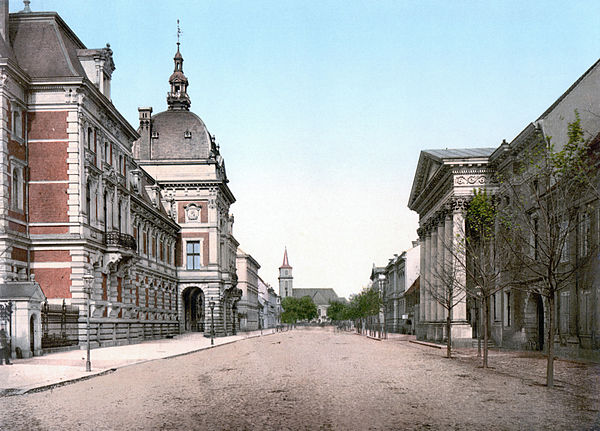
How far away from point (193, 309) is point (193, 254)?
8.81 meters

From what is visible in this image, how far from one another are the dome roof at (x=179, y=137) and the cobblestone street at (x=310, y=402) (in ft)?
161

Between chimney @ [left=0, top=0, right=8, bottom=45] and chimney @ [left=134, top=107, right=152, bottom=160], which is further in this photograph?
chimney @ [left=134, top=107, right=152, bottom=160]

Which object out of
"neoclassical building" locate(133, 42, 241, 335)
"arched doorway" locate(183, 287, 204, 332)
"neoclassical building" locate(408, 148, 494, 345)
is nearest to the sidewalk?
"neoclassical building" locate(408, 148, 494, 345)

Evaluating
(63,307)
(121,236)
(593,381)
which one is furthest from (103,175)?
(593,381)

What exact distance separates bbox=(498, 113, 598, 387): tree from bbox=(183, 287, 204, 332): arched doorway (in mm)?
Answer: 37213

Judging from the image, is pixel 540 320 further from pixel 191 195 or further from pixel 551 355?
pixel 191 195

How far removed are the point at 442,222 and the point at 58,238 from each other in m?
26.4

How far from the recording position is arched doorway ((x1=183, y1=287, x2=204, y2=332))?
6851cm

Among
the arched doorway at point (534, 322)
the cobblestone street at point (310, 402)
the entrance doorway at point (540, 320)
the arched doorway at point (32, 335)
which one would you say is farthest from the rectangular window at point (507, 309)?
the arched doorway at point (32, 335)

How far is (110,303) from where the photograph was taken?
37.2m

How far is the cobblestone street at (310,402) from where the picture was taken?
10.5m

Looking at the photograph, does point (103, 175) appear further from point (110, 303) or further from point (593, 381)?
point (593, 381)

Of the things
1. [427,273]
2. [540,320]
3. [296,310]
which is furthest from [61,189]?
[296,310]

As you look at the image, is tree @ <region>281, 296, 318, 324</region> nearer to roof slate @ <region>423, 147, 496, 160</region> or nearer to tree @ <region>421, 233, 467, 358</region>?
roof slate @ <region>423, 147, 496, 160</region>
